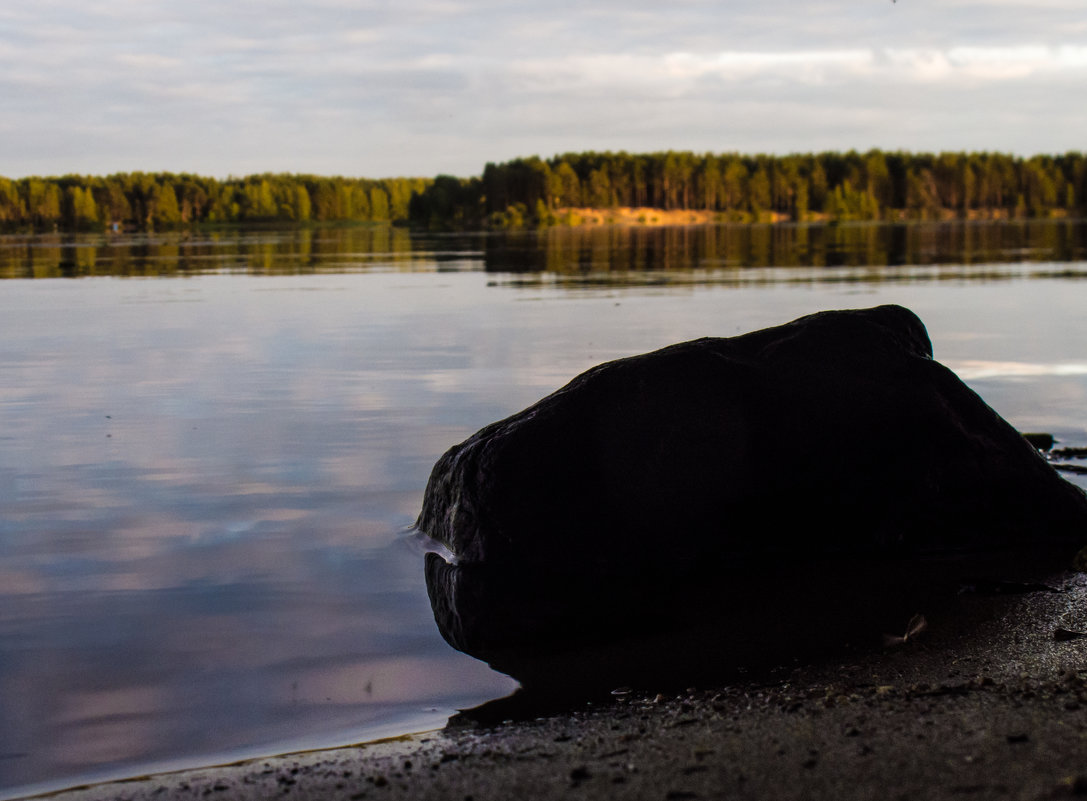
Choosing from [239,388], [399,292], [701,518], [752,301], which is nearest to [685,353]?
[701,518]

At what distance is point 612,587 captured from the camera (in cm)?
660

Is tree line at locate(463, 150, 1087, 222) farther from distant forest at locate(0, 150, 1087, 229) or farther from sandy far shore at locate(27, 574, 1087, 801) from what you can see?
→ sandy far shore at locate(27, 574, 1087, 801)

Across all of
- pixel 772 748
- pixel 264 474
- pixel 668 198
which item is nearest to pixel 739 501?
pixel 772 748

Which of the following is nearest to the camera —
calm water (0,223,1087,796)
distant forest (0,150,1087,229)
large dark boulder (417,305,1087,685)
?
calm water (0,223,1087,796)

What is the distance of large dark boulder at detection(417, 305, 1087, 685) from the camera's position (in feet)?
20.7

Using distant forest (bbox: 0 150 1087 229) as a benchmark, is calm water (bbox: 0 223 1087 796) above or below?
below

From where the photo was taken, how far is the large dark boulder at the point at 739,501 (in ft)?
20.7

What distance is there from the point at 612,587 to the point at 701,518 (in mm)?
776

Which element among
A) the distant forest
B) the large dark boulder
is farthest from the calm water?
the distant forest

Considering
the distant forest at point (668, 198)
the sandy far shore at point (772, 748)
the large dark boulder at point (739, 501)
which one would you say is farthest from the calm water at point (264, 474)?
the distant forest at point (668, 198)

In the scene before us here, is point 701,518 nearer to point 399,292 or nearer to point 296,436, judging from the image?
point 296,436

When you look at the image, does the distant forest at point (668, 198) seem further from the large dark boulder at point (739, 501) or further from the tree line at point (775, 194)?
the large dark boulder at point (739, 501)

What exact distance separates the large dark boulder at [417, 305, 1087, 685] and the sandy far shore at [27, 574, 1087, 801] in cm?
95

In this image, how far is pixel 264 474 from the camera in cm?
952
